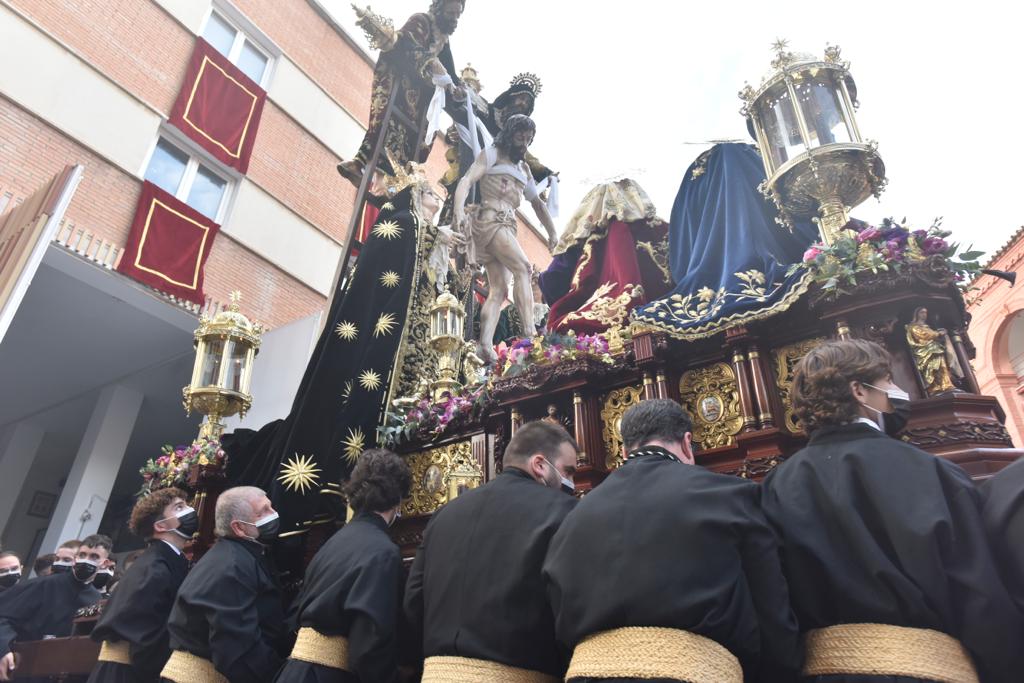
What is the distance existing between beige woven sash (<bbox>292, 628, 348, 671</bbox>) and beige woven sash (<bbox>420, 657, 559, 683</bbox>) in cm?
66

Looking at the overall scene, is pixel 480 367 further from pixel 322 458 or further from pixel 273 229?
pixel 273 229

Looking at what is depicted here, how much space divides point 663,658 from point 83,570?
5422mm

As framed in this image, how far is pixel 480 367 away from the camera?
5.88m

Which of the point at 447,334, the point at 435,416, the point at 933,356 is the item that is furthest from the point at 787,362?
the point at 447,334

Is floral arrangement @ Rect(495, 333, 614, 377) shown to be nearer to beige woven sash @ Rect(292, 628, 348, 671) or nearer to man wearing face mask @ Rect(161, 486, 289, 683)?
man wearing face mask @ Rect(161, 486, 289, 683)

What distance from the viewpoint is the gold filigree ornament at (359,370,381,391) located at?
18.3ft

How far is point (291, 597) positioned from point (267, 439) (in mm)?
1594

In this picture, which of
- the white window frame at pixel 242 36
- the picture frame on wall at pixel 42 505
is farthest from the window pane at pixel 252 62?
the picture frame on wall at pixel 42 505

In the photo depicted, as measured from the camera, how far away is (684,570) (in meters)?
1.79

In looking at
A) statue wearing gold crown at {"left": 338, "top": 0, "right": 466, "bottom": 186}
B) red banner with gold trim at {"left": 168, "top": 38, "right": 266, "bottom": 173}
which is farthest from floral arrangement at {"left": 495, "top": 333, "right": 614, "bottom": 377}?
red banner with gold trim at {"left": 168, "top": 38, "right": 266, "bottom": 173}

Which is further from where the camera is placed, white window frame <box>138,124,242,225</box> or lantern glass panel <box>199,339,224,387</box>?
white window frame <box>138,124,242,225</box>

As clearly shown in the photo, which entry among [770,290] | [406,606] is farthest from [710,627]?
[770,290]

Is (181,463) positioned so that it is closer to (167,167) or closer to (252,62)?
(167,167)

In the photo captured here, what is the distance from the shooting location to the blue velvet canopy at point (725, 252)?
3.64 metres
